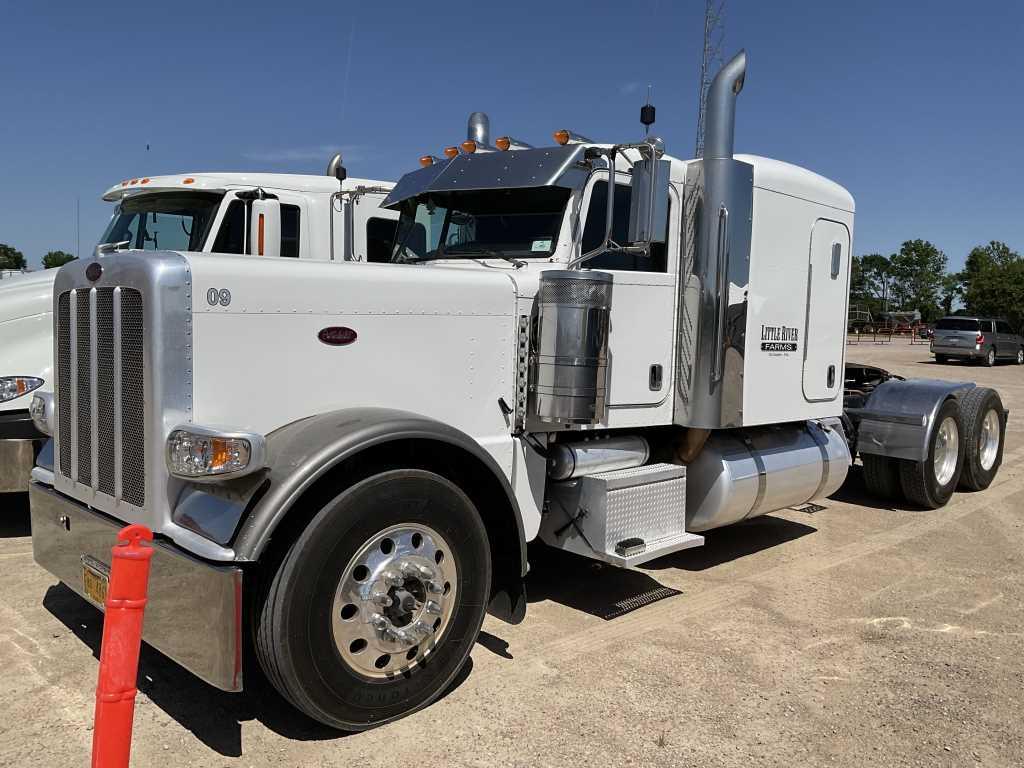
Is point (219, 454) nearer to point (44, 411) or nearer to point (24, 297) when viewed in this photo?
point (44, 411)

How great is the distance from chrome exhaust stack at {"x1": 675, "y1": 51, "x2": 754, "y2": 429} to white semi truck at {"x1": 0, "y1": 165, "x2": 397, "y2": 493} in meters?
1.96

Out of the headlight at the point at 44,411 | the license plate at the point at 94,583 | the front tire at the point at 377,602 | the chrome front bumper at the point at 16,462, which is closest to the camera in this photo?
the front tire at the point at 377,602

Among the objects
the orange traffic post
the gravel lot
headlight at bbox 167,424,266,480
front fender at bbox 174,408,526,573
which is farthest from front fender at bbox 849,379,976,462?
the orange traffic post

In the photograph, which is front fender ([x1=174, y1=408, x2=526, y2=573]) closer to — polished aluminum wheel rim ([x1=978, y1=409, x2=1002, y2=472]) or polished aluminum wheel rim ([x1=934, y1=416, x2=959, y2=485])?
polished aluminum wheel rim ([x1=934, y1=416, x2=959, y2=485])

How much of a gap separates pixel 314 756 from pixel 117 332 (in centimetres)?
176

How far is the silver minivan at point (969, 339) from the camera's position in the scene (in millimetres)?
28281

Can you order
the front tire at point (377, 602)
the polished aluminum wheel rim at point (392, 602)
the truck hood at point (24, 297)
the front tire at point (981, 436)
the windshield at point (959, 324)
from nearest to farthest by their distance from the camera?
the front tire at point (377, 602) < the polished aluminum wheel rim at point (392, 602) < the truck hood at point (24, 297) < the front tire at point (981, 436) < the windshield at point (959, 324)

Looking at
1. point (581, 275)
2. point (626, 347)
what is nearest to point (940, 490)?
point (626, 347)

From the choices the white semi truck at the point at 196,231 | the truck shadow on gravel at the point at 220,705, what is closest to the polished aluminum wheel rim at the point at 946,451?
the white semi truck at the point at 196,231

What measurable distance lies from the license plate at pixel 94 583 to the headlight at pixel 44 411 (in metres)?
0.90

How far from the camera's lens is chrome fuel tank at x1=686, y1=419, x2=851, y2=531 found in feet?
17.6

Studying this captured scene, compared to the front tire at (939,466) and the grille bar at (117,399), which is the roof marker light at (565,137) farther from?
the front tire at (939,466)

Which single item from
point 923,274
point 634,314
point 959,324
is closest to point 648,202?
point 634,314

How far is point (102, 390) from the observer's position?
351 cm
